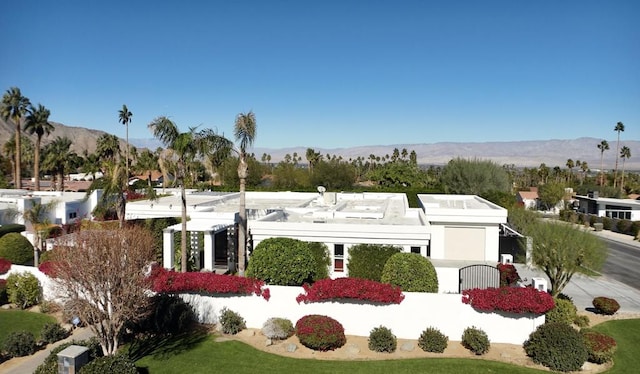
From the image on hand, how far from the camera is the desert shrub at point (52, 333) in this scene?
16.6 metres

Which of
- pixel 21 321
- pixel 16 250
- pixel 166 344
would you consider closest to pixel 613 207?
pixel 166 344

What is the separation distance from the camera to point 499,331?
1625 centimetres

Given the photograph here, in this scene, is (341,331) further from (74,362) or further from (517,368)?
(74,362)

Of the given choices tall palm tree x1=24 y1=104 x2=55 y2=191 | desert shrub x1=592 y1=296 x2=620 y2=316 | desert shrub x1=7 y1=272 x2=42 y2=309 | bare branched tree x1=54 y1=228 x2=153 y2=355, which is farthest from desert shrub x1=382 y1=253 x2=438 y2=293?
tall palm tree x1=24 y1=104 x2=55 y2=191

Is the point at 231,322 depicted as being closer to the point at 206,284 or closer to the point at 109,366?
the point at 206,284

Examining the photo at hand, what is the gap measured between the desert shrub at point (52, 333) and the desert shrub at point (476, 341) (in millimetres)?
15266

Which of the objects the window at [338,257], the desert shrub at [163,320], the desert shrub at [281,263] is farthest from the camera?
the window at [338,257]

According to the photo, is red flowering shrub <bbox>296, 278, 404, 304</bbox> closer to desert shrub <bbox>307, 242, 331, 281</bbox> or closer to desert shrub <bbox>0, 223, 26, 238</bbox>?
desert shrub <bbox>307, 242, 331, 281</bbox>

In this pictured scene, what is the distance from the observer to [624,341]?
664 inches

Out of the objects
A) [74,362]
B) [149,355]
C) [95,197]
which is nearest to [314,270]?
[149,355]

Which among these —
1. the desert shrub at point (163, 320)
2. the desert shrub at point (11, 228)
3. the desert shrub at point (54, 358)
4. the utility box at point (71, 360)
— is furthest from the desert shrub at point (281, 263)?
the desert shrub at point (11, 228)

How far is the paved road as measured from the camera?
87.4 ft

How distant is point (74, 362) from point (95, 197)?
101 feet

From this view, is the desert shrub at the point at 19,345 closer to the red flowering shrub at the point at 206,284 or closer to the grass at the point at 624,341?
the red flowering shrub at the point at 206,284
